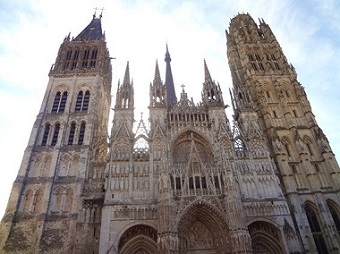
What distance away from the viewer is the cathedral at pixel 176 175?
23109 millimetres

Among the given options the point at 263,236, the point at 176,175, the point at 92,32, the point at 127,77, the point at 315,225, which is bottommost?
the point at 263,236

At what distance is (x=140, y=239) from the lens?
924 inches

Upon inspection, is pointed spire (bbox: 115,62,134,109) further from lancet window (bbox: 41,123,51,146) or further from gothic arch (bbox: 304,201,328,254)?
gothic arch (bbox: 304,201,328,254)

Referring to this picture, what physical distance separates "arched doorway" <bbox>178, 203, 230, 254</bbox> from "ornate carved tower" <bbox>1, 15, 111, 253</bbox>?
7.36 m

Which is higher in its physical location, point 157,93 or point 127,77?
point 127,77

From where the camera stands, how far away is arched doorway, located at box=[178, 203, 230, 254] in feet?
74.3

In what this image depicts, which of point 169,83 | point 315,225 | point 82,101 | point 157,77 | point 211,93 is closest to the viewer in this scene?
point 315,225

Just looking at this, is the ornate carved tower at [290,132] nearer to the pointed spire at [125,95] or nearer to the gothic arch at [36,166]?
the pointed spire at [125,95]

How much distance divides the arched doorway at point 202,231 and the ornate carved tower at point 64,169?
7.36m

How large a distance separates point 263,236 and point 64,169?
1918 centimetres

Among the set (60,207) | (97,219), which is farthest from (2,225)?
(97,219)

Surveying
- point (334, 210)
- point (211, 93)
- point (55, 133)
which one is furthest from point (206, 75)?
point (334, 210)

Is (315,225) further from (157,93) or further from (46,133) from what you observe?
(46,133)

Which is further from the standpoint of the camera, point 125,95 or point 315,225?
point 125,95
